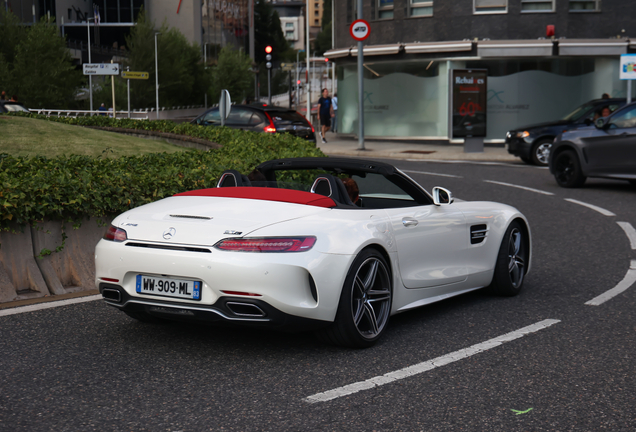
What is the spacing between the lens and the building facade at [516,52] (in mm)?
28500

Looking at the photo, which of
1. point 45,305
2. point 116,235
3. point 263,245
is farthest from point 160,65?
point 263,245

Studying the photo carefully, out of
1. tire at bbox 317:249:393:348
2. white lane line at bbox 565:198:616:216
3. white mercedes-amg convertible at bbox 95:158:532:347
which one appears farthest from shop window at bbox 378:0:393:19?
tire at bbox 317:249:393:348

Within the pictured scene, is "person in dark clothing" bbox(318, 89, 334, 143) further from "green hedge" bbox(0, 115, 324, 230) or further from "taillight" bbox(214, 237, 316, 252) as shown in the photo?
"taillight" bbox(214, 237, 316, 252)

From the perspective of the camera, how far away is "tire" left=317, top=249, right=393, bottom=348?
4828 mm

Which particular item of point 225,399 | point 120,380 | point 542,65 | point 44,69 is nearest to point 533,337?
point 225,399

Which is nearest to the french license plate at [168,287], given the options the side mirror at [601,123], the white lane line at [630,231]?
the white lane line at [630,231]

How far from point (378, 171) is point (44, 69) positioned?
55.5m

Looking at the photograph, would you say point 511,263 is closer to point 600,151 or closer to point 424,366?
point 424,366

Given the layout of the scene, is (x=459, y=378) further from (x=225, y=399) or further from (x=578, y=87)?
(x=578, y=87)

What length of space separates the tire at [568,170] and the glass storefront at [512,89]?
43.5ft

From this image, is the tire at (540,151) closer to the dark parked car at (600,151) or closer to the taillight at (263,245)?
the dark parked car at (600,151)

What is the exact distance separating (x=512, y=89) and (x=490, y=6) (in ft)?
9.96

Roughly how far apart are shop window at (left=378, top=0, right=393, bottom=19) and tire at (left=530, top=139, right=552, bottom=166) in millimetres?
11945

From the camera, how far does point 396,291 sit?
536 centimetres
